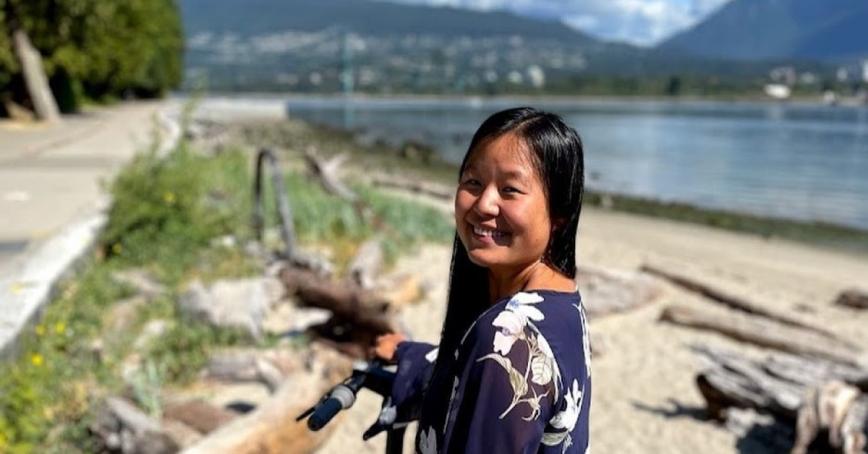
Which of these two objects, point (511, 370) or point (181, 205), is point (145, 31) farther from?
point (511, 370)

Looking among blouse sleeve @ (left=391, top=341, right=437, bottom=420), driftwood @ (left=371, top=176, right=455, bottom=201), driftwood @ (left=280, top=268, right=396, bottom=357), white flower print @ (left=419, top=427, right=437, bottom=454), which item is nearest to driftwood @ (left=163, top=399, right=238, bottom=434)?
driftwood @ (left=280, top=268, right=396, bottom=357)

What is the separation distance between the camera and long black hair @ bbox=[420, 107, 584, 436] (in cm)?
170

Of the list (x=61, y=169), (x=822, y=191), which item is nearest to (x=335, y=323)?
(x=61, y=169)

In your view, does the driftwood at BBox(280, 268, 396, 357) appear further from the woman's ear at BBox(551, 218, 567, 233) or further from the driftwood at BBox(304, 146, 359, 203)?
the driftwood at BBox(304, 146, 359, 203)

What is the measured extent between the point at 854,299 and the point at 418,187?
1192 cm

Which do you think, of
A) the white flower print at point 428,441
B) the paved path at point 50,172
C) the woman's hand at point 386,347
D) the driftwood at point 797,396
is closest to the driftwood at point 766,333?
the driftwood at point 797,396

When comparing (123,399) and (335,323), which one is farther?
(335,323)

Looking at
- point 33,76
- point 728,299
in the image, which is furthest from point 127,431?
point 33,76

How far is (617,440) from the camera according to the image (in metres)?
5.20

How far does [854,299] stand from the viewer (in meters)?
9.62

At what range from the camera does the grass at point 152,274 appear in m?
4.40

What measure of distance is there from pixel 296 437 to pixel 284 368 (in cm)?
140

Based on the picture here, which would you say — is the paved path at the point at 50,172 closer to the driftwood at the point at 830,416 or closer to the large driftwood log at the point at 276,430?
the large driftwood log at the point at 276,430

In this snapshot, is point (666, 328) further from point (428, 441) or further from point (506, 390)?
point (506, 390)
